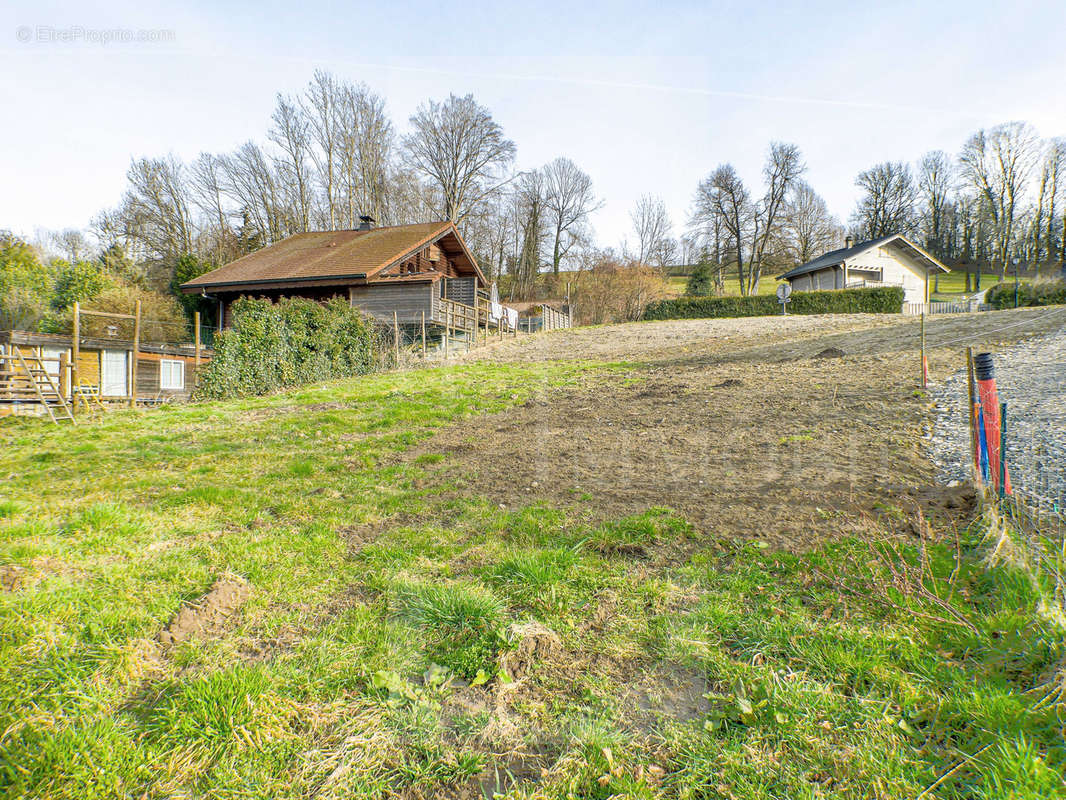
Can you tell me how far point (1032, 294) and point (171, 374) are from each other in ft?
130

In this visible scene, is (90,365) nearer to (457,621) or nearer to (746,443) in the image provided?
(457,621)

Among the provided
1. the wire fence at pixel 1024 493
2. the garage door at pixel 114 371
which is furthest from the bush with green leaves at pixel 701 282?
the wire fence at pixel 1024 493

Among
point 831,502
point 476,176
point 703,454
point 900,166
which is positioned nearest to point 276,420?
point 703,454

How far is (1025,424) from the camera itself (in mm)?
4750

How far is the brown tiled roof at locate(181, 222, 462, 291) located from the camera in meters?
22.1

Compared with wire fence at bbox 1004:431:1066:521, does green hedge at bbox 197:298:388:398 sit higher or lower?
higher

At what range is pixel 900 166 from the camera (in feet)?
154

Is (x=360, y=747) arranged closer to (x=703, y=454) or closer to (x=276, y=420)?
(x=703, y=454)

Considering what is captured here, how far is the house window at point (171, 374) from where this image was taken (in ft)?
71.8

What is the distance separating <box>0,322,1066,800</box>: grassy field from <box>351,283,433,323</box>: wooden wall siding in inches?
734

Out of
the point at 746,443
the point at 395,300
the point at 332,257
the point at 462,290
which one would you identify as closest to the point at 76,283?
the point at 332,257

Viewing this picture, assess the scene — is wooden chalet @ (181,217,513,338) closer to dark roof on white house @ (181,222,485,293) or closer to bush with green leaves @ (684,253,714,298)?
dark roof on white house @ (181,222,485,293)

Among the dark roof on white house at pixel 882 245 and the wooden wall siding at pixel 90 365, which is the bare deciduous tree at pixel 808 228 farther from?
the wooden wall siding at pixel 90 365

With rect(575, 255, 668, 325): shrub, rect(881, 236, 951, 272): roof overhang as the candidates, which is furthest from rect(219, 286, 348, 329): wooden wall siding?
rect(881, 236, 951, 272): roof overhang
